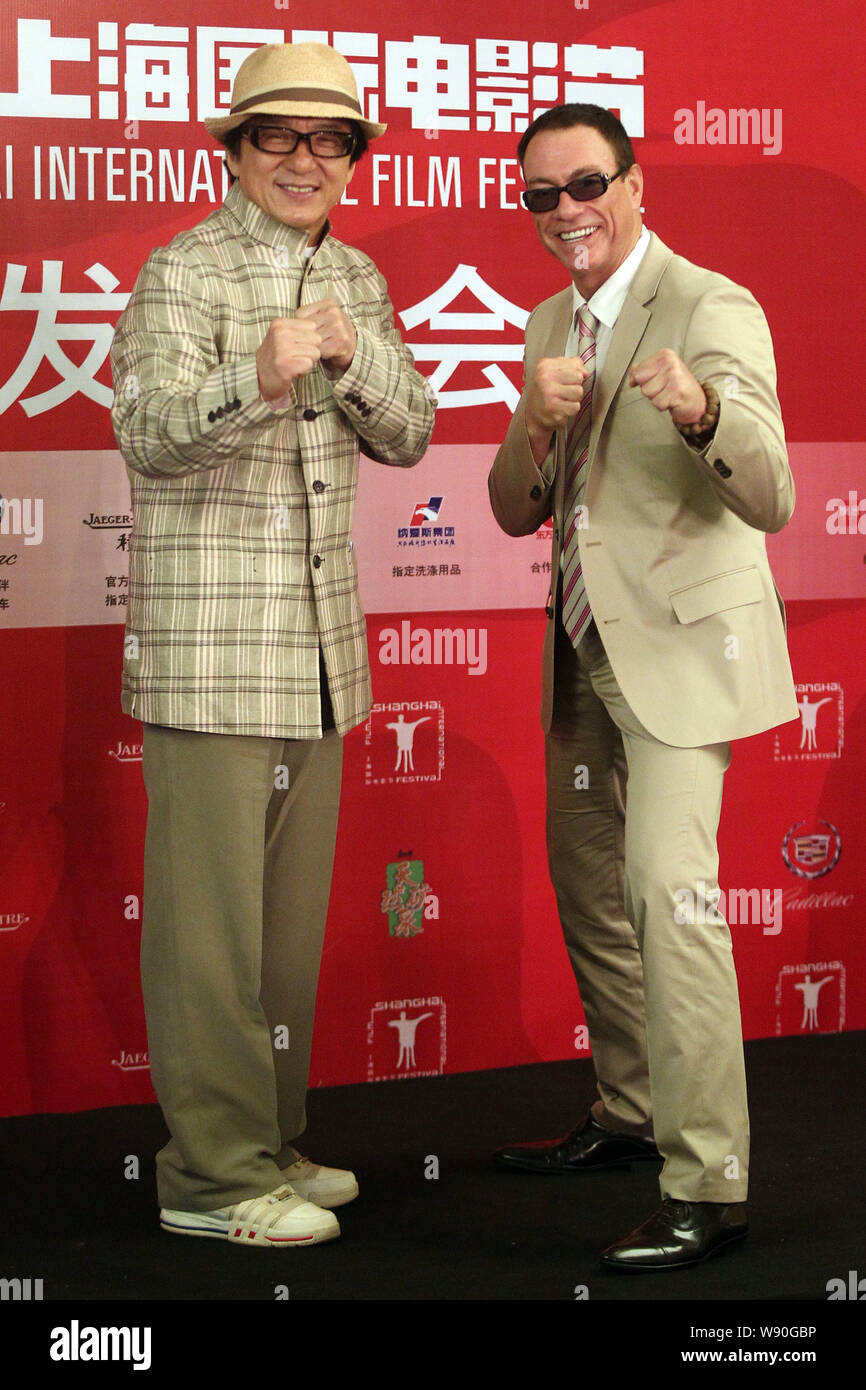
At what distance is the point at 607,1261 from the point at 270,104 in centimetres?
194

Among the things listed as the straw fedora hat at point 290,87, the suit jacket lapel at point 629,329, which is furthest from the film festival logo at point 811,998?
the straw fedora hat at point 290,87

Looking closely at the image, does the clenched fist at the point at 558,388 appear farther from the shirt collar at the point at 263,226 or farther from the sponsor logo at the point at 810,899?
the sponsor logo at the point at 810,899

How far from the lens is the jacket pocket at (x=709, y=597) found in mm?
2609

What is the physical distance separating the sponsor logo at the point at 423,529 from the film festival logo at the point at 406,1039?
1027mm

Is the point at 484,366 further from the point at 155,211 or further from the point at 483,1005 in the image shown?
the point at 483,1005

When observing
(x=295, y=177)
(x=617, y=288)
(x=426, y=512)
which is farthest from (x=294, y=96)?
(x=426, y=512)

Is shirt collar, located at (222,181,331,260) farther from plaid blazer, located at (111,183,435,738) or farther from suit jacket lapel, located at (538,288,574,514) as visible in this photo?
suit jacket lapel, located at (538,288,574,514)

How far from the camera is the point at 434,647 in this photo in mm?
3637

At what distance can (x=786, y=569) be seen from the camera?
153 inches

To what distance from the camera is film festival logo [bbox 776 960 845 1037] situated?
13.0 ft

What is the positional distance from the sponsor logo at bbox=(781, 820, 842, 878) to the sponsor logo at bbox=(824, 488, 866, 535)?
2.32 ft

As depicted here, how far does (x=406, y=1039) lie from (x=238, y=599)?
1381 mm

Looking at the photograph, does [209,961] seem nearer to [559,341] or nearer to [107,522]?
[107,522]

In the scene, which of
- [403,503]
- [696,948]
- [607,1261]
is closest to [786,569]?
[403,503]
